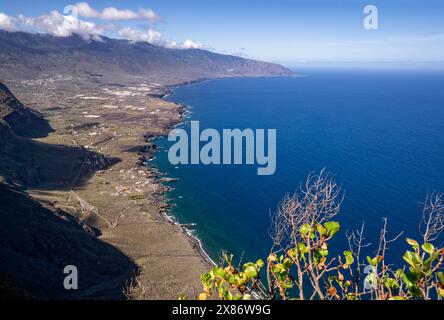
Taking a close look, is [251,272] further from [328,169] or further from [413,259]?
[328,169]

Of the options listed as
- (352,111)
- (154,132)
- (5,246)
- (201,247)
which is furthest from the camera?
(352,111)

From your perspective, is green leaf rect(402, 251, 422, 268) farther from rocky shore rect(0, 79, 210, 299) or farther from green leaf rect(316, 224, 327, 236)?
rocky shore rect(0, 79, 210, 299)

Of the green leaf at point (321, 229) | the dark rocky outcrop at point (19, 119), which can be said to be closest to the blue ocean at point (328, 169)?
the dark rocky outcrop at point (19, 119)

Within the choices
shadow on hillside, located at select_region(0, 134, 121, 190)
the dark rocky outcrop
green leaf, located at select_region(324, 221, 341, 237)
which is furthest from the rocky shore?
green leaf, located at select_region(324, 221, 341, 237)

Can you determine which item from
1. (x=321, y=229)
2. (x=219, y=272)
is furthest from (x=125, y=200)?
(x=321, y=229)

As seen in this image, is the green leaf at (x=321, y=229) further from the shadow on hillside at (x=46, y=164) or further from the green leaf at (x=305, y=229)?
the shadow on hillside at (x=46, y=164)

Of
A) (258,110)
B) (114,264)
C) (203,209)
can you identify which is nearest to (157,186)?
(203,209)

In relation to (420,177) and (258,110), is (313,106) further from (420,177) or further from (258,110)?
(420,177)

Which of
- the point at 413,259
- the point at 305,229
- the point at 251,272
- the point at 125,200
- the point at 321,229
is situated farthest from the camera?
the point at 125,200
